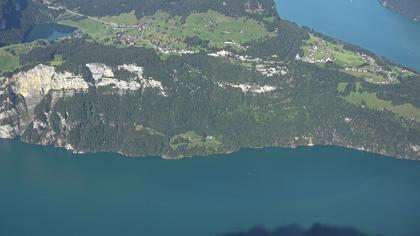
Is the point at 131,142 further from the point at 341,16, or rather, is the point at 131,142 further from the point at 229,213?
the point at 341,16

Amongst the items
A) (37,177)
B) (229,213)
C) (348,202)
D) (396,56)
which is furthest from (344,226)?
(396,56)

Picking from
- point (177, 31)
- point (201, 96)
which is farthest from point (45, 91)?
point (177, 31)

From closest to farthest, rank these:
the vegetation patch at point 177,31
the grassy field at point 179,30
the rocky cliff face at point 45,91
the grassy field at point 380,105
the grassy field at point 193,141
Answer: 1. the grassy field at point 193,141
2. the rocky cliff face at point 45,91
3. the grassy field at point 380,105
4. the vegetation patch at point 177,31
5. the grassy field at point 179,30

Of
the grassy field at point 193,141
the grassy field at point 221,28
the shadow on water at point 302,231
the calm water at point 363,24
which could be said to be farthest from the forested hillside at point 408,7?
the shadow on water at point 302,231

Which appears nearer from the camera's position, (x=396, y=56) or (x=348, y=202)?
(x=348, y=202)

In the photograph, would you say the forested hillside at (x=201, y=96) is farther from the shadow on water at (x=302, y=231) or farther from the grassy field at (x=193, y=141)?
the shadow on water at (x=302, y=231)

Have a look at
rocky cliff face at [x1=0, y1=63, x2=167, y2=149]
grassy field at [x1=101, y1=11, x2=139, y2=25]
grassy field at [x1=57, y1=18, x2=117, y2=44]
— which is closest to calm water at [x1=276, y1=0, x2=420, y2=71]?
grassy field at [x1=101, y1=11, x2=139, y2=25]
